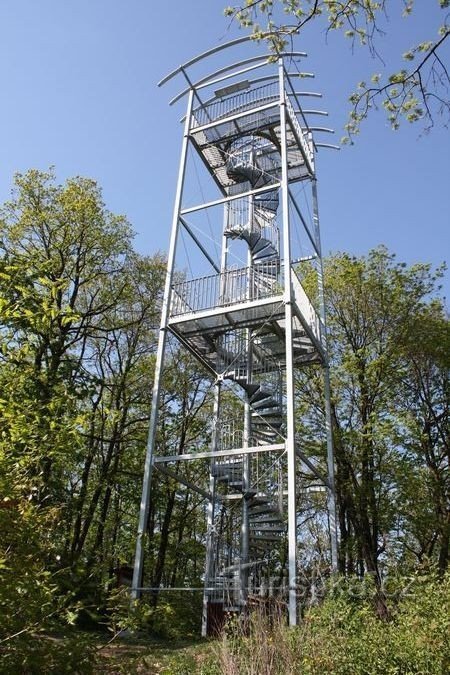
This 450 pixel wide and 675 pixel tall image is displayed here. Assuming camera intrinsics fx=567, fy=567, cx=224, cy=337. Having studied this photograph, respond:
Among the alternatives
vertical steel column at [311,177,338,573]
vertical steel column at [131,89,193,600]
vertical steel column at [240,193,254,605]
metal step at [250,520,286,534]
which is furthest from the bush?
metal step at [250,520,286,534]

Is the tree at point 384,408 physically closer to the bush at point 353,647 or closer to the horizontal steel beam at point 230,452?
the horizontal steel beam at point 230,452

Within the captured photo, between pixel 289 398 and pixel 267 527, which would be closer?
pixel 289 398

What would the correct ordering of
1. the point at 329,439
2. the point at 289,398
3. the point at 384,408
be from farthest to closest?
the point at 384,408 < the point at 329,439 < the point at 289,398

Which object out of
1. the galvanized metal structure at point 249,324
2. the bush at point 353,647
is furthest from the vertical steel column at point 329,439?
the bush at point 353,647

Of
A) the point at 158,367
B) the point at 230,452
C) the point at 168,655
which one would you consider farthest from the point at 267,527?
the point at 168,655

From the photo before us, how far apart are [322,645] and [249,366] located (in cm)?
747

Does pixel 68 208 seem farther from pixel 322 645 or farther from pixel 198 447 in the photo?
pixel 322 645

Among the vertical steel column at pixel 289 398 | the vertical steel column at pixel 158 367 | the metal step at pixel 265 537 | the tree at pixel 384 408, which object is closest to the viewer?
the vertical steel column at pixel 289 398

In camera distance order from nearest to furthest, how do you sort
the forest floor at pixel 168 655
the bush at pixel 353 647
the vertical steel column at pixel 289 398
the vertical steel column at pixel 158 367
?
the bush at pixel 353 647
the forest floor at pixel 168 655
the vertical steel column at pixel 289 398
the vertical steel column at pixel 158 367

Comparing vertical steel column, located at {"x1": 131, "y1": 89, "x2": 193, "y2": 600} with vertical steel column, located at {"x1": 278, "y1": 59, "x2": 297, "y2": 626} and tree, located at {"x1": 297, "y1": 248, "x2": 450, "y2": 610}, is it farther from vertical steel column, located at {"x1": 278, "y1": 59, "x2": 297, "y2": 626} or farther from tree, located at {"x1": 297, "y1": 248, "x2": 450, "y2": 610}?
tree, located at {"x1": 297, "y1": 248, "x2": 450, "y2": 610}

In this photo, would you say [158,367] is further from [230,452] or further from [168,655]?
[168,655]

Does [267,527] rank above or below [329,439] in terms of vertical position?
below

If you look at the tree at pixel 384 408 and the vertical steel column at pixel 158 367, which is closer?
the vertical steel column at pixel 158 367

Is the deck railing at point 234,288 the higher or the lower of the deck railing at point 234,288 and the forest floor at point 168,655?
the higher
